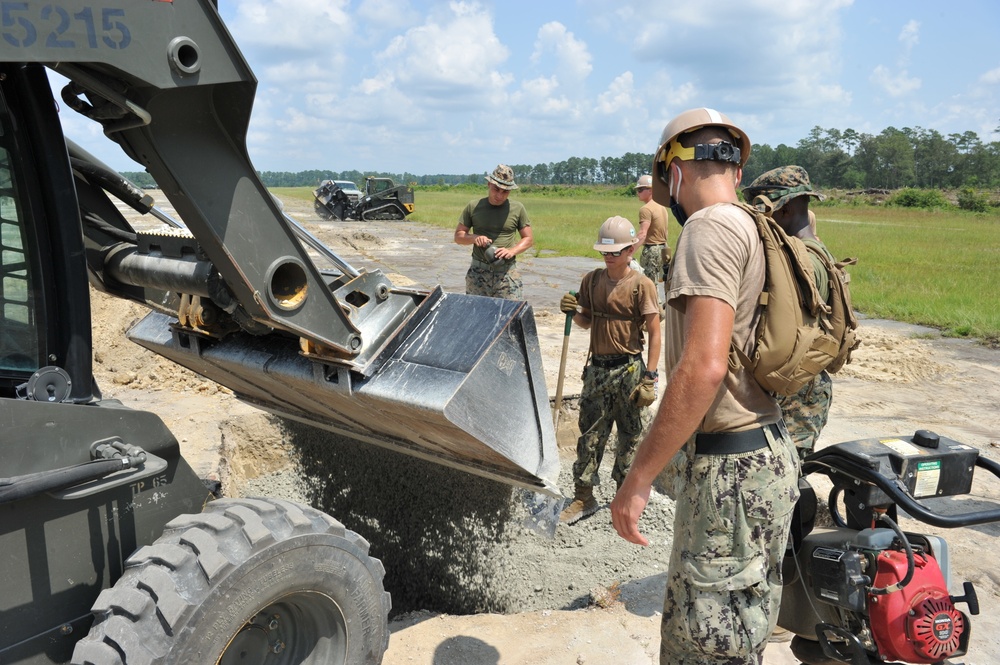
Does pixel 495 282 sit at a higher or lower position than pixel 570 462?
higher

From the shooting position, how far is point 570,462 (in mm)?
6059

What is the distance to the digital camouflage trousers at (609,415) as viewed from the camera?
4707 mm

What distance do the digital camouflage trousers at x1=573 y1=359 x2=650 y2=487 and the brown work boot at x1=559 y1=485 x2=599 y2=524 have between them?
0.11 m

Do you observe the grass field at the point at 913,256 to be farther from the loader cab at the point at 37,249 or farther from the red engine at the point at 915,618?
the loader cab at the point at 37,249

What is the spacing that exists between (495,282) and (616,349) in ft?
7.69

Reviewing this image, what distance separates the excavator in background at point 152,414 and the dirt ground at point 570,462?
938mm

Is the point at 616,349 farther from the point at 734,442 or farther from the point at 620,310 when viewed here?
the point at 734,442

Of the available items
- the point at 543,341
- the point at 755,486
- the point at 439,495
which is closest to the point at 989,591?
the point at 755,486

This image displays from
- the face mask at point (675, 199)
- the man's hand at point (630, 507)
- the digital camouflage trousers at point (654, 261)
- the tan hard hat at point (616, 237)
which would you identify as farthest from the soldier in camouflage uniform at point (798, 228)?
the digital camouflage trousers at point (654, 261)

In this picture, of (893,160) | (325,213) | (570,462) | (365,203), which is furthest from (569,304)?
(893,160)

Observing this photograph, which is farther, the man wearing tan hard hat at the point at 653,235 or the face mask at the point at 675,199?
the man wearing tan hard hat at the point at 653,235

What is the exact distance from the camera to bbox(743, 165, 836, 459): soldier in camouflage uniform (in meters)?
3.75

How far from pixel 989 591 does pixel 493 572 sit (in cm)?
251

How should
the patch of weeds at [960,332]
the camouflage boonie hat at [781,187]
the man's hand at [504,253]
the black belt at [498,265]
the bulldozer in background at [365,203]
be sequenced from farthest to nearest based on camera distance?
the bulldozer in background at [365,203], the patch of weeds at [960,332], the black belt at [498,265], the man's hand at [504,253], the camouflage boonie hat at [781,187]
